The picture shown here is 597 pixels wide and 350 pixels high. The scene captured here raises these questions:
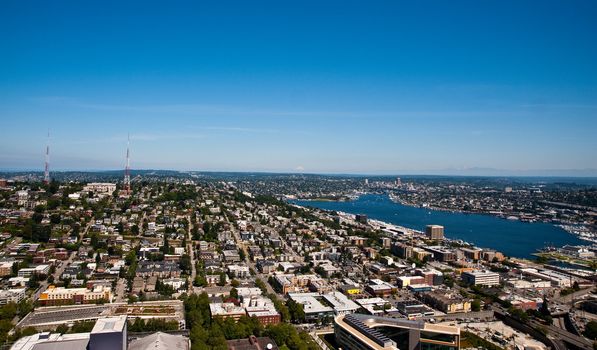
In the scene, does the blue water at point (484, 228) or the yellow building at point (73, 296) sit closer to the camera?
the yellow building at point (73, 296)

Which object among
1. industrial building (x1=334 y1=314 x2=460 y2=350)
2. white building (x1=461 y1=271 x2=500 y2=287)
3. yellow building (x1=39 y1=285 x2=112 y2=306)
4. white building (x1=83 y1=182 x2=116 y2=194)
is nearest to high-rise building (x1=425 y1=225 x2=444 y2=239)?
white building (x1=461 y1=271 x2=500 y2=287)

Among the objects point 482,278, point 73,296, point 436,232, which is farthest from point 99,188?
point 482,278

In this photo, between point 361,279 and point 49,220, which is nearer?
point 361,279

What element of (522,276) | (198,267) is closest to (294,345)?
(198,267)

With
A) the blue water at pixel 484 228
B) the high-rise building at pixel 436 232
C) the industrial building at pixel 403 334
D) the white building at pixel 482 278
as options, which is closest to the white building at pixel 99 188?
the blue water at pixel 484 228

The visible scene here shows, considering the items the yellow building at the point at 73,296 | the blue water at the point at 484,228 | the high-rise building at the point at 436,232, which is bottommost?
the blue water at the point at 484,228

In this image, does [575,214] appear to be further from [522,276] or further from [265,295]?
[265,295]

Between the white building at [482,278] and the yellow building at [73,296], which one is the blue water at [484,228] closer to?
the white building at [482,278]

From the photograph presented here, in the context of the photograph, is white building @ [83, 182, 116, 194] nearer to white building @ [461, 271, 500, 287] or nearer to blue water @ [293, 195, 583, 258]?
blue water @ [293, 195, 583, 258]
